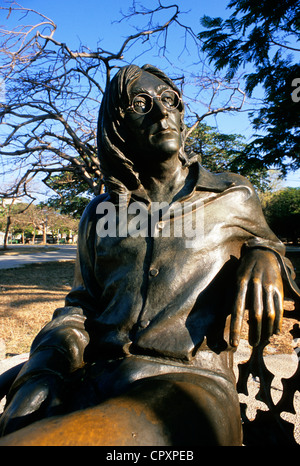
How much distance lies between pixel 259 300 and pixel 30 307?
672 cm

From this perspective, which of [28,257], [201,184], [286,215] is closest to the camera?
[201,184]

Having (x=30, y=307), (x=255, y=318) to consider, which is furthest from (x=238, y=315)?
(x=30, y=307)

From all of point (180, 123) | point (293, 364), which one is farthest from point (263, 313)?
point (293, 364)

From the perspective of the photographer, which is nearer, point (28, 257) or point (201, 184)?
point (201, 184)

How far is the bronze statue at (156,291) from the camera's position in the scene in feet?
3.85

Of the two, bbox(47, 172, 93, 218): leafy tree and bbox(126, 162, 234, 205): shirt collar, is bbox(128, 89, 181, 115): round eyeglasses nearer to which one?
bbox(126, 162, 234, 205): shirt collar

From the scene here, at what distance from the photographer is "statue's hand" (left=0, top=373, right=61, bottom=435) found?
117cm

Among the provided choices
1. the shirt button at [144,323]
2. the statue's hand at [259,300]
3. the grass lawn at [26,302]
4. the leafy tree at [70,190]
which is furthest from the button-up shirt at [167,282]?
the leafy tree at [70,190]

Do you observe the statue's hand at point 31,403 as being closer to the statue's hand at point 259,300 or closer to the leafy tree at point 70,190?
the statue's hand at point 259,300

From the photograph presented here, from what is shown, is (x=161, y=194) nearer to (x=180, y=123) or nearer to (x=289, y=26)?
(x=180, y=123)

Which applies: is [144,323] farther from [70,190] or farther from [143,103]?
[70,190]

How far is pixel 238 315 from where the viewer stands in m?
1.21

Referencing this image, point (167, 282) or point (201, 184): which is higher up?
point (201, 184)

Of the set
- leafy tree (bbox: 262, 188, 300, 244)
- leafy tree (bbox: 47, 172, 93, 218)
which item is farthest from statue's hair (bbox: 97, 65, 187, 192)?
leafy tree (bbox: 262, 188, 300, 244)
